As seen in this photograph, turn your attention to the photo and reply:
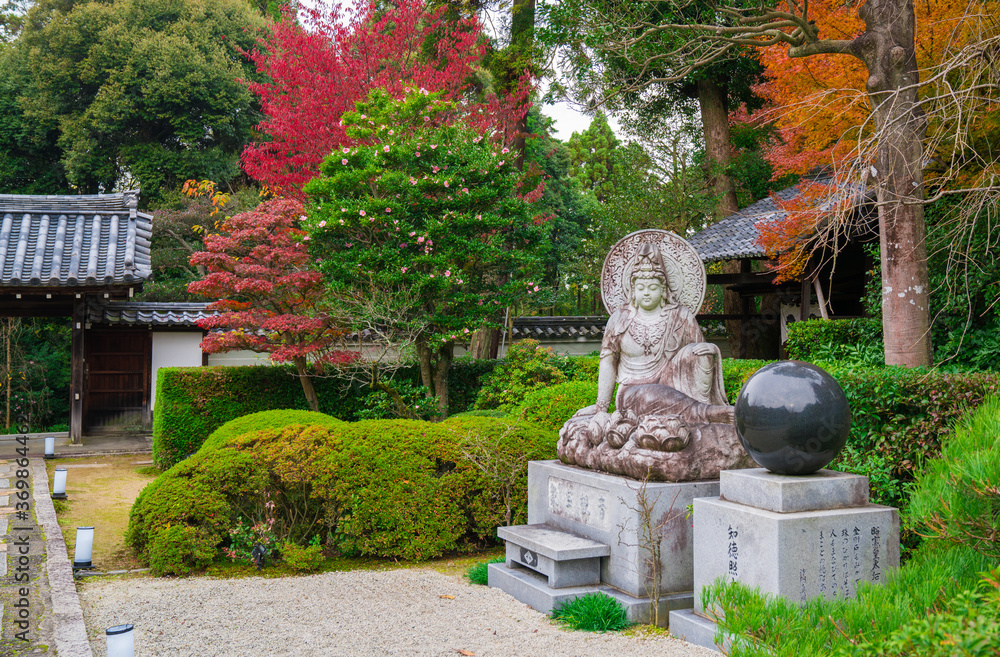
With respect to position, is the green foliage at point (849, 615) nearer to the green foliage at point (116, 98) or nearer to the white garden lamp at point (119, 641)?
the white garden lamp at point (119, 641)

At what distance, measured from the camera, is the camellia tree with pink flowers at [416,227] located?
10.7m

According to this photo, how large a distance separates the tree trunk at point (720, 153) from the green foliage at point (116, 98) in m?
13.1

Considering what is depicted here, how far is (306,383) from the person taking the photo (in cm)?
1230

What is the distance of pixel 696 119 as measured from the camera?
20.4 metres

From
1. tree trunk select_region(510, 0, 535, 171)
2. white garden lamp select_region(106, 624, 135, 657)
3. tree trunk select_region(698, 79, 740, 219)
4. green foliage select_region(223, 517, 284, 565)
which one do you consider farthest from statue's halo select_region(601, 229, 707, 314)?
tree trunk select_region(698, 79, 740, 219)

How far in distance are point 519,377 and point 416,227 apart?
10.5 ft

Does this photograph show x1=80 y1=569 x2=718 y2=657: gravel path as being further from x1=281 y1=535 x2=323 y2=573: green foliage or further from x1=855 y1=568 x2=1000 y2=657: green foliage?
x1=855 y1=568 x2=1000 y2=657: green foliage

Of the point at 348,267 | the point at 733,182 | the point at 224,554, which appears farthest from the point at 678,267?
the point at 733,182

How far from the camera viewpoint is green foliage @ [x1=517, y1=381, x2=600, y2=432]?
8781 mm

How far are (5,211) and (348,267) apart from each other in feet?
26.8

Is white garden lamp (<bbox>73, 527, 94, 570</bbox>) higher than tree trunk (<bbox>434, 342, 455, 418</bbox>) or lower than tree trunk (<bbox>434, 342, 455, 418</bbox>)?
lower

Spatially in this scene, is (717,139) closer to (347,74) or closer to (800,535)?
(347,74)

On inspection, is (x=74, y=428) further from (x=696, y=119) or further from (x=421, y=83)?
(x=696, y=119)

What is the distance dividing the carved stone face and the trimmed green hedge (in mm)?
6426
